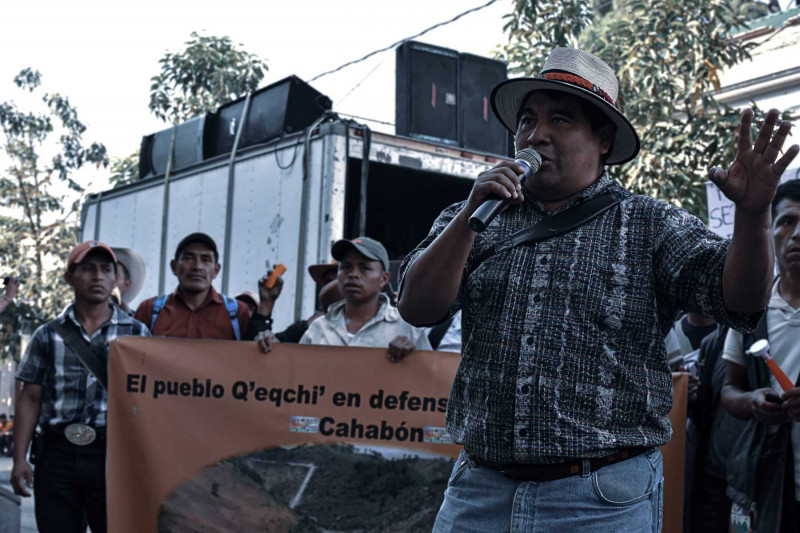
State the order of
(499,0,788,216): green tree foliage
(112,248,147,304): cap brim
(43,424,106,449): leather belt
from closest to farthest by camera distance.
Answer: (43,424,106,449): leather belt
(112,248,147,304): cap brim
(499,0,788,216): green tree foliage

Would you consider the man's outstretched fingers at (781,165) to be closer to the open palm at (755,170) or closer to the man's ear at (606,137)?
the open palm at (755,170)

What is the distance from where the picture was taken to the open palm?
1.97 meters

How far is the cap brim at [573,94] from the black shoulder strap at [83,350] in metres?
2.97

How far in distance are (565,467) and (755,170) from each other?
Answer: 78 cm

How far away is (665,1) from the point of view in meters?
11.4

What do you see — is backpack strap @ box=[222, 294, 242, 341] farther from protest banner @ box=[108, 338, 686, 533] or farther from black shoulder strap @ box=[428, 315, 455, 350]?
black shoulder strap @ box=[428, 315, 455, 350]

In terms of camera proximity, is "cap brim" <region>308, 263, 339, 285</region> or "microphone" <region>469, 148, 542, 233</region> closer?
"microphone" <region>469, 148, 542, 233</region>

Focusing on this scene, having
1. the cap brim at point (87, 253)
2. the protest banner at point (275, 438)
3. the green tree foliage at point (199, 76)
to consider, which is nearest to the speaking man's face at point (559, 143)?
the protest banner at point (275, 438)

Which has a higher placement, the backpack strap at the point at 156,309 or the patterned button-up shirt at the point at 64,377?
the backpack strap at the point at 156,309

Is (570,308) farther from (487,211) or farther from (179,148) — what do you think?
(179,148)

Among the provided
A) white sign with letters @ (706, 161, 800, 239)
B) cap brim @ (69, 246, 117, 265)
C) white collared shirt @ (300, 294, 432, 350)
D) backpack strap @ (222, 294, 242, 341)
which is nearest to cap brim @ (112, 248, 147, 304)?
backpack strap @ (222, 294, 242, 341)

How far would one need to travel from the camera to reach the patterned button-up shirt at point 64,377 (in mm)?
4777

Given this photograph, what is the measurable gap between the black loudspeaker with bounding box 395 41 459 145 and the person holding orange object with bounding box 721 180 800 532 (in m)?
5.20

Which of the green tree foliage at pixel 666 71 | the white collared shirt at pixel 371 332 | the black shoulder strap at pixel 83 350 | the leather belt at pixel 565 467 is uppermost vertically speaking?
the green tree foliage at pixel 666 71
